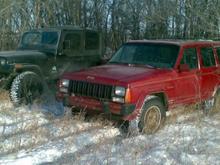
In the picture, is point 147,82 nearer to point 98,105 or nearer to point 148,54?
point 98,105

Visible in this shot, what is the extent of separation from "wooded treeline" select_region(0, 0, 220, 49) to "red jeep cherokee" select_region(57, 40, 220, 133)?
5.36 metres

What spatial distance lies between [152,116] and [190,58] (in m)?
1.64

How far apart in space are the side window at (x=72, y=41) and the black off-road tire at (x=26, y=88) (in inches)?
48.9

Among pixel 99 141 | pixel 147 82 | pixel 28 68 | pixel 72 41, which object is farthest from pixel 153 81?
pixel 72 41

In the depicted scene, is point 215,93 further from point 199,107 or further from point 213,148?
point 213,148

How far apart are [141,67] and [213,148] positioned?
7.10ft

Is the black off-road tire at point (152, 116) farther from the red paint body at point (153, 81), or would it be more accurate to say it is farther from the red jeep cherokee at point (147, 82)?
the red paint body at point (153, 81)

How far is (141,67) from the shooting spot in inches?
308

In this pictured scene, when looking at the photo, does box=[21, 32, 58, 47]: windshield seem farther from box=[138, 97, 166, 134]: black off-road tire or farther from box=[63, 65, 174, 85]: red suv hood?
box=[138, 97, 166, 134]: black off-road tire

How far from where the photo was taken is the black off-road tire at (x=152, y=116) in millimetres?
7207

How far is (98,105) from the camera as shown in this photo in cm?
712

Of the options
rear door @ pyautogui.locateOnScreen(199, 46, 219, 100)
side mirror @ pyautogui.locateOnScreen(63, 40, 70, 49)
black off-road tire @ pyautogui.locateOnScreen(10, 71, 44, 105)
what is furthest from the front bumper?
side mirror @ pyautogui.locateOnScreen(63, 40, 70, 49)

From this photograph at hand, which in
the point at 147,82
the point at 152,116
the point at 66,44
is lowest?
the point at 152,116

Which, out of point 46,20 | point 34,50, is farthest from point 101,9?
point 34,50
